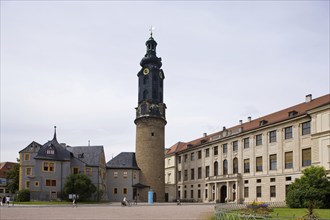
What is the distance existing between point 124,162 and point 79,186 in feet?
48.4

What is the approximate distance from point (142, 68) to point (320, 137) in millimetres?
41252

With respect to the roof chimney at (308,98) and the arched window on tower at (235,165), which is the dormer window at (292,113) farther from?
the arched window on tower at (235,165)

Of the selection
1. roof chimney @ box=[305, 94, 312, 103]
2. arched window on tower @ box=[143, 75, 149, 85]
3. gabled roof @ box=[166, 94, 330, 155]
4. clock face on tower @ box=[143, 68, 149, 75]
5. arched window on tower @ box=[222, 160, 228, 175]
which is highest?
clock face on tower @ box=[143, 68, 149, 75]

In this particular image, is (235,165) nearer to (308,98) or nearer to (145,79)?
(308,98)

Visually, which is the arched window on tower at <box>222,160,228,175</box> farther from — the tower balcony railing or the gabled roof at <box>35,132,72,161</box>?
the gabled roof at <box>35,132,72,161</box>

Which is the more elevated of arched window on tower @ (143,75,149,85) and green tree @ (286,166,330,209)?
arched window on tower @ (143,75,149,85)

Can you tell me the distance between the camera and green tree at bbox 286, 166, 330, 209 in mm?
36938

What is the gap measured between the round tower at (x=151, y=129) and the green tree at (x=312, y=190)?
3528 cm

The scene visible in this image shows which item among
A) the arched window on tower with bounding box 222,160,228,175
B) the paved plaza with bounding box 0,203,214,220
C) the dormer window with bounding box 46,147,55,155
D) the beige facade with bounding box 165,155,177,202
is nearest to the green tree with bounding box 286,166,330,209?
the paved plaza with bounding box 0,203,214,220

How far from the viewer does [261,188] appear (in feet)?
180

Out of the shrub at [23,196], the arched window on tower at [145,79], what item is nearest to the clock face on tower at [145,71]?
the arched window on tower at [145,79]

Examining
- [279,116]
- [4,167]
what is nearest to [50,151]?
[279,116]

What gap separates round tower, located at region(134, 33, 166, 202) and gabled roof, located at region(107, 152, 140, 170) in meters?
1.12

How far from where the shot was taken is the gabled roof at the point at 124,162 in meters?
72.2
